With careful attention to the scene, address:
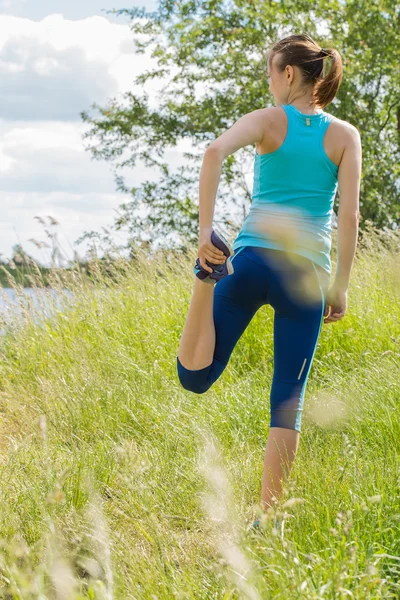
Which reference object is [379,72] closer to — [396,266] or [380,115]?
[380,115]

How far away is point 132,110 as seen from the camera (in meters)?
13.8

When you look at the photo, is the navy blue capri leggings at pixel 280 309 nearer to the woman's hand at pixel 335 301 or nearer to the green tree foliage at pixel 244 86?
the woman's hand at pixel 335 301

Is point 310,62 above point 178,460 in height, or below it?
above

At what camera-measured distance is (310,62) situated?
8.81ft

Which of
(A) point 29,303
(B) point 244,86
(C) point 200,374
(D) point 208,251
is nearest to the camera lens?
(D) point 208,251

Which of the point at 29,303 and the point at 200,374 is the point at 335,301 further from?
the point at 29,303

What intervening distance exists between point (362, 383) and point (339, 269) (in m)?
1.41

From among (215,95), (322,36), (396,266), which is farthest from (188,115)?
(396,266)

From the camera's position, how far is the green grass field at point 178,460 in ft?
6.48

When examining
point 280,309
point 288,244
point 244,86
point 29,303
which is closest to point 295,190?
point 288,244

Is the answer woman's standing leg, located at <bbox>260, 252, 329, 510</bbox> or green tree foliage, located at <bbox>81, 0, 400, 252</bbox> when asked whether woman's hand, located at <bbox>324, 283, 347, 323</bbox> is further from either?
green tree foliage, located at <bbox>81, 0, 400, 252</bbox>

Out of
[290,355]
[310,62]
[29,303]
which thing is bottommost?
[29,303]

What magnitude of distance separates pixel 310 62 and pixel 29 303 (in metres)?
4.09

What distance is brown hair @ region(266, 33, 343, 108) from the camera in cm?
269
